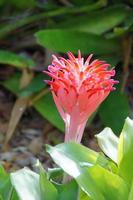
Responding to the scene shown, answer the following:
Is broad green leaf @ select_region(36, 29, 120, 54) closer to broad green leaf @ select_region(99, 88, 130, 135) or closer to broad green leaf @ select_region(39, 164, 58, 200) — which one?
broad green leaf @ select_region(99, 88, 130, 135)

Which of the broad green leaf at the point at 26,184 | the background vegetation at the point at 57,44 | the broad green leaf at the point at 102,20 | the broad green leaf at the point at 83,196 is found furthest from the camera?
the broad green leaf at the point at 102,20

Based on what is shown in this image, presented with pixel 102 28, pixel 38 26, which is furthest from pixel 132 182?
pixel 38 26

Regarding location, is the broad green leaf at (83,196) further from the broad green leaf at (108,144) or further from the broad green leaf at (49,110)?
the broad green leaf at (49,110)

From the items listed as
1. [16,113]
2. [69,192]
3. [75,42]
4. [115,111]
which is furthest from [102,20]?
[69,192]

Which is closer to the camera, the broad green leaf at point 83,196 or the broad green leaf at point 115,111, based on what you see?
the broad green leaf at point 83,196

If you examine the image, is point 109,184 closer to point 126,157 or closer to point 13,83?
point 126,157

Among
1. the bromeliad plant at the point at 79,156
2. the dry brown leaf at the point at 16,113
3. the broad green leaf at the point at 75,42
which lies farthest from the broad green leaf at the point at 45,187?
the dry brown leaf at the point at 16,113
